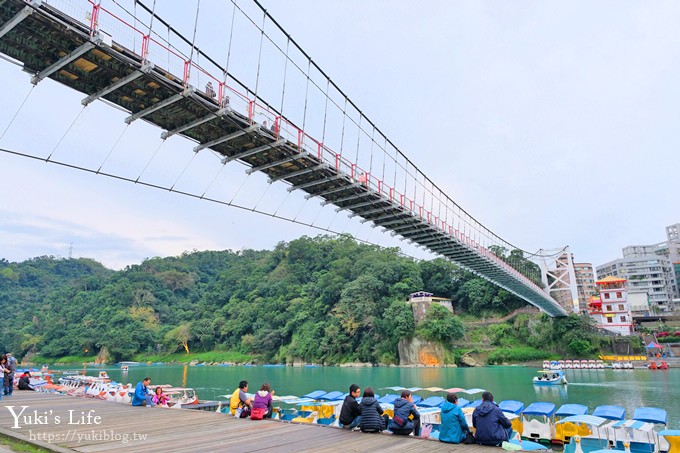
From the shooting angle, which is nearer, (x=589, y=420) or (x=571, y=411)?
(x=589, y=420)

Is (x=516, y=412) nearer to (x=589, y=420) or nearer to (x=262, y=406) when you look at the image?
(x=589, y=420)

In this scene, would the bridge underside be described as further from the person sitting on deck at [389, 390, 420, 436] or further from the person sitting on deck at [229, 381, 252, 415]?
the person sitting on deck at [389, 390, 420, 436]

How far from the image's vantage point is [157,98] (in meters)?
11.4

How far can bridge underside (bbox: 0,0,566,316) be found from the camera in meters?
8.91

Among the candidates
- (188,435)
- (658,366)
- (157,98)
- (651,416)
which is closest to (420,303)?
(658,366)

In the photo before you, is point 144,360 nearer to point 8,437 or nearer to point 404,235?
point 404,235

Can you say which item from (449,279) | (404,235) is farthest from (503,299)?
(404,235)

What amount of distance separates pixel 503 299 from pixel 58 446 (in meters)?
62.2

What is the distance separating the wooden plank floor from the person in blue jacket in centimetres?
16

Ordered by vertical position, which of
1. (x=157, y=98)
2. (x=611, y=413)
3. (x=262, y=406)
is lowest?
(x=611, y=413)

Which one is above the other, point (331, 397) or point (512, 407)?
point (512, 407)

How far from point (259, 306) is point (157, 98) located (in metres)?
69.9

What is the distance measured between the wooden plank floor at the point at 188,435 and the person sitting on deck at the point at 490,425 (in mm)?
162

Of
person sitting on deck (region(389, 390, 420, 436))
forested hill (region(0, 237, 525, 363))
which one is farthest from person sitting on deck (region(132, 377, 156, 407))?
forested hill (region(0, 237, 525, 363))
